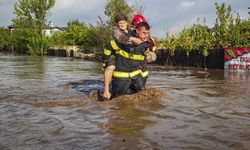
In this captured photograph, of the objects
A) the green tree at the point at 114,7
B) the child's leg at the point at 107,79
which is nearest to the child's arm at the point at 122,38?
the child's leg at the point at 107,79

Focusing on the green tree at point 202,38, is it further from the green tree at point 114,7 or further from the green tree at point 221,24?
the green tree at point 114,7

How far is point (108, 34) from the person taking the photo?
37.3m

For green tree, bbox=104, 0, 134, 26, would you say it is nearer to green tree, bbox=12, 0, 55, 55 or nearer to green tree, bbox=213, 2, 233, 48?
green tree, bbox=213, 2, 233, 48

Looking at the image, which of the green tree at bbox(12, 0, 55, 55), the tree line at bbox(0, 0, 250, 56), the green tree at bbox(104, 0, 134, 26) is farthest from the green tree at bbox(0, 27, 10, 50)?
the green tree at bbox(104, 0, 134, 26)

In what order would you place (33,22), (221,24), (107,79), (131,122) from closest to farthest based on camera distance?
(131,122)
(107,79)
(221,24)
(33,22)

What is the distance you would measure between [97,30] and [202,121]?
3388 cm

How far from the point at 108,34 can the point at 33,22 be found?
31.7m

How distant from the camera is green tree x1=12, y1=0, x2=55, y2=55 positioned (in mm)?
63812

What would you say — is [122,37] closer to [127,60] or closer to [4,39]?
[127,60]

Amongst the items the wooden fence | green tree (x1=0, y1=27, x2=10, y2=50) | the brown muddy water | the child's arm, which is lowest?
the brown muddy water

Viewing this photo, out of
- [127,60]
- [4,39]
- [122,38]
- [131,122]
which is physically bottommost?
[131,122]

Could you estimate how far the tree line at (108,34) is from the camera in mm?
25031

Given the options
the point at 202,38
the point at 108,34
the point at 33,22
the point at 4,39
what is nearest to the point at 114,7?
the point at 108,34

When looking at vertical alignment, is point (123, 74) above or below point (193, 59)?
below
